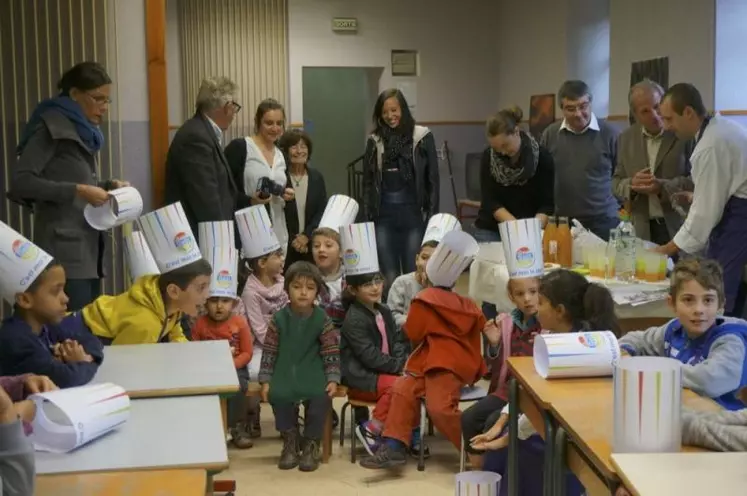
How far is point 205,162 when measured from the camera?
4.54 metres

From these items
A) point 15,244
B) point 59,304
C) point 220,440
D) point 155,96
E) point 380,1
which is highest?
point 380,1

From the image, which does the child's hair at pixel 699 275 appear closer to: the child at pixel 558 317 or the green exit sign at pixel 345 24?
the child at pixel 558 317

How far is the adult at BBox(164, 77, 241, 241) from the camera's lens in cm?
453

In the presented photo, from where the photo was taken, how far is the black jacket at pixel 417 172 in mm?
5141

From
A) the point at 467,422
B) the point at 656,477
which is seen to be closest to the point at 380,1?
the point at 467,422

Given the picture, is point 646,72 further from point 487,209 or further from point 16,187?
point 16,187

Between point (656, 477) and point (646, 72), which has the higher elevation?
point (646, 72)

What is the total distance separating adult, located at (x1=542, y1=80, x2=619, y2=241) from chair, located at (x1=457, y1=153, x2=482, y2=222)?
14.4 ft

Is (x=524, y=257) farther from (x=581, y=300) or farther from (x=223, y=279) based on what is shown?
(x=223, y=279)

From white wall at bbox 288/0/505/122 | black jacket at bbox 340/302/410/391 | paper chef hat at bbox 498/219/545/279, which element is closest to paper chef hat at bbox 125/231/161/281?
black jacket at bbox 340/302/410/391

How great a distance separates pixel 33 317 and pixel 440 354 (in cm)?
172

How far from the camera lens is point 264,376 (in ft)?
13.7

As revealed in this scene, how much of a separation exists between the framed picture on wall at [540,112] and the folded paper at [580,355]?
6007 mm

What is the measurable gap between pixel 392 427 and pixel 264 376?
59 cm
